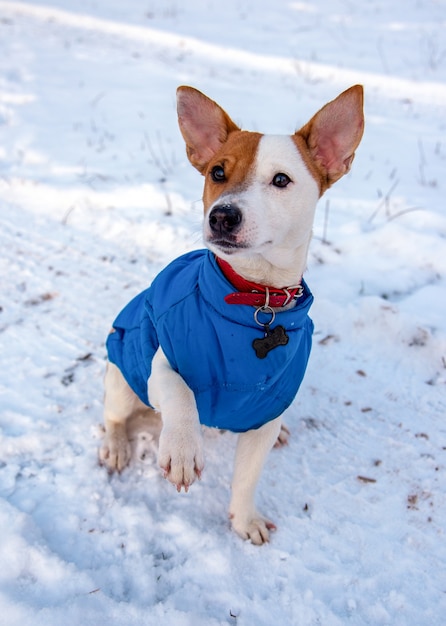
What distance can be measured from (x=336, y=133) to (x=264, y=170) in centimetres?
44

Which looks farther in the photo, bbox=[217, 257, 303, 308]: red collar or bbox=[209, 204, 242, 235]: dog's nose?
bbox=[217, 257, 303, 308]: red collar

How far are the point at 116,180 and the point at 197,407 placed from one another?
3.98 meters

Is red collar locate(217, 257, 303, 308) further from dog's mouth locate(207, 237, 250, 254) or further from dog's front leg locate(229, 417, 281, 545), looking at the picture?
dog's front leg locate(229, 417, 281, 545)

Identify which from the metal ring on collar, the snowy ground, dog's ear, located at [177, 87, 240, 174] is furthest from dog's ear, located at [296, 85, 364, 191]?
the snowy ground

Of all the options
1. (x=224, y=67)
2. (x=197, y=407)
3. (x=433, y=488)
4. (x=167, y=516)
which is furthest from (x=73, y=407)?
(x=224, y=67)

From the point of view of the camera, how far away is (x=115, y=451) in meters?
2.92

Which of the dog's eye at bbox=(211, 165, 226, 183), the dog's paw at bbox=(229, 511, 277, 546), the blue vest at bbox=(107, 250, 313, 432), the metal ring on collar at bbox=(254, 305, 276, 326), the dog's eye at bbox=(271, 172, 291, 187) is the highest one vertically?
the dog's eye at bbox=(271, 172, 291, 187)

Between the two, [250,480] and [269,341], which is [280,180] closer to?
[269,341]

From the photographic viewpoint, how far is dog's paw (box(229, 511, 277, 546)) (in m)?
2.59

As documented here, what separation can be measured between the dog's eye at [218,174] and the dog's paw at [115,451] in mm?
1513

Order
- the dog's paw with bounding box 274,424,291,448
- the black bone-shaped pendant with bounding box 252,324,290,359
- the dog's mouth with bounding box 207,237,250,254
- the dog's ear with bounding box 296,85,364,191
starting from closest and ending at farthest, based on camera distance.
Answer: the dog's mouth with bounding box 207,237,250,254, the black bone-shaped pendant with bounding box 252,324,290,359, the dog's ear with bounding box 296,85,364,191, the dog's paw with bounding box 274,424,291,448

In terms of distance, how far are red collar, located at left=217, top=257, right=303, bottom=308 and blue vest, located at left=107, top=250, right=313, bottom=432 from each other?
3 cm

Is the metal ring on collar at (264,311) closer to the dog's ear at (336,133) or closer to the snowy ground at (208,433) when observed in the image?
the dog's ear at (336,133)

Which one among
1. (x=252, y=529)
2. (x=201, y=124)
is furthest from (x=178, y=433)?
(x=201, y=124)
